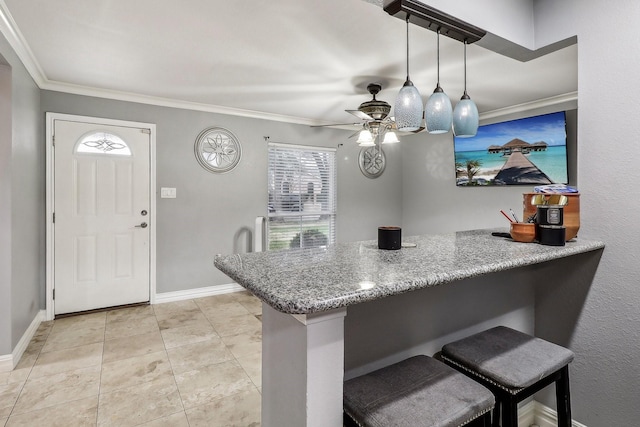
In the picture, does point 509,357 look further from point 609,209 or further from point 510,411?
point 609,209

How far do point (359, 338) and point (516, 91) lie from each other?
3413mm

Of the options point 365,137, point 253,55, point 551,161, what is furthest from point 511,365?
point 551,161

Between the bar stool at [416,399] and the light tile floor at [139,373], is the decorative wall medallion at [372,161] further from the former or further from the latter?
the bar stool at [416,399]

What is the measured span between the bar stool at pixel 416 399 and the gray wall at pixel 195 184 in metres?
3.26

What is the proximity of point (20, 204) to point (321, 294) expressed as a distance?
9.50 ft

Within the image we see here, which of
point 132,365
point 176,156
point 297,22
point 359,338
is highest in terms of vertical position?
point 297,22

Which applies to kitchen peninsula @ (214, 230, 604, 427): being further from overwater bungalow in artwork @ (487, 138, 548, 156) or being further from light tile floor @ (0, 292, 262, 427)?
overwater bungalow in artwork @ (487, 138, 548, 156)

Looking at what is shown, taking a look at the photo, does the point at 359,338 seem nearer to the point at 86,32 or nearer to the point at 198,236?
the point at 86,32

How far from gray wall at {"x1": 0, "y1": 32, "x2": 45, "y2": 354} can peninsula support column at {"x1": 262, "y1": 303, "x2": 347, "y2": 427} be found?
97.3 inches

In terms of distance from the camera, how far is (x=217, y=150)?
3916 mm

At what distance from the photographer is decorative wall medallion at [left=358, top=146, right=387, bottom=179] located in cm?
504

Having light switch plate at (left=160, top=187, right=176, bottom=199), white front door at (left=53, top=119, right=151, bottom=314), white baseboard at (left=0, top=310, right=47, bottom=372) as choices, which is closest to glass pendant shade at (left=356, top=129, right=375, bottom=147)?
light switch plate at (left=160, top=187, right=176, bottom=199)

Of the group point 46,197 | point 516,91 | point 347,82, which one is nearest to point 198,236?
point 46,197

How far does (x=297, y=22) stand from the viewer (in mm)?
2053
